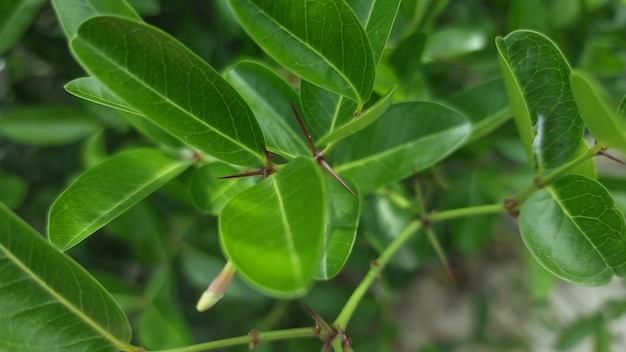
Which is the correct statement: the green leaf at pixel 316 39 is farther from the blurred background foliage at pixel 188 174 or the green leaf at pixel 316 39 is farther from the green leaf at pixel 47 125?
the green leaf at pixel 47 125

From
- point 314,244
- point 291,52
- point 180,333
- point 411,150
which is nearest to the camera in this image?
point 314,244

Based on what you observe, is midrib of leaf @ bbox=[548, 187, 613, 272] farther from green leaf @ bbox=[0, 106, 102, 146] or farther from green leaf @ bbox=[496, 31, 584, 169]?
green leaf @ bbox=[0, 106, 102, 146]

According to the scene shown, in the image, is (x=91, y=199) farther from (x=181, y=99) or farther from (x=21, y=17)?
(x=21, y=17)

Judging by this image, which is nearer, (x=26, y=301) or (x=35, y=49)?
(x=26, y=301)

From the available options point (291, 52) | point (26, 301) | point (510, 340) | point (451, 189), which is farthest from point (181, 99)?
point (510, 340)

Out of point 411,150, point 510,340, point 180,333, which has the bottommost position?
point 510,340
